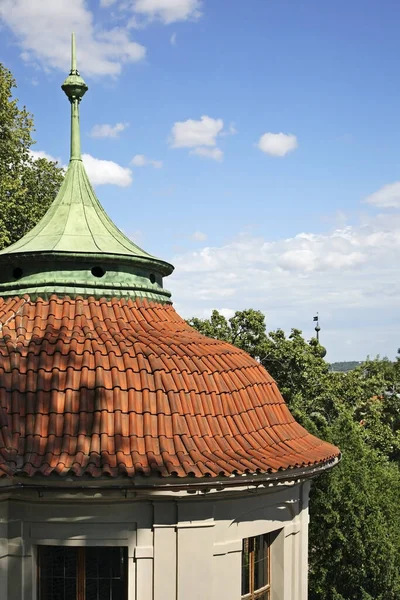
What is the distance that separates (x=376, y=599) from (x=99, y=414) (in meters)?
12.4

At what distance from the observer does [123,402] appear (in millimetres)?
8398

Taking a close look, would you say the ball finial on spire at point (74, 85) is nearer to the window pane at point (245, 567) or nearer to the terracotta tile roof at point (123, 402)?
the terracotta tile roof at point (123, 402)

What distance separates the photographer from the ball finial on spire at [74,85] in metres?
12.3

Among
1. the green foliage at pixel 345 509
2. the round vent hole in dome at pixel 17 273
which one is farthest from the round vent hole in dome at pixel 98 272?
the green foliage at pixel 345 509

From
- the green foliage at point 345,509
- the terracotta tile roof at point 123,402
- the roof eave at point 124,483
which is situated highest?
the terracotta tile roof at point 123,402

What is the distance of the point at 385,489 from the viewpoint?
802 inches

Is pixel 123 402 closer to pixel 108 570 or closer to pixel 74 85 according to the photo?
pixel 108 570

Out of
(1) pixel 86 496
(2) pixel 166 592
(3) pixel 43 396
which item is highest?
(3) pixel 43 396

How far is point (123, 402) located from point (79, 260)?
2.77m

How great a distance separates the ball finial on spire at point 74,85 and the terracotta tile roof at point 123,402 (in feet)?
14.0

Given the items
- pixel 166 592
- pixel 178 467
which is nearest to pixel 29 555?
pixel 166 592

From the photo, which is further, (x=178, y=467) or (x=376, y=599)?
(x=376, y=599)

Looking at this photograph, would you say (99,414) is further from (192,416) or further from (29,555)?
(29,555)

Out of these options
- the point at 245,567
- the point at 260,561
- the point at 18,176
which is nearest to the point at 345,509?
the point at 260,561
